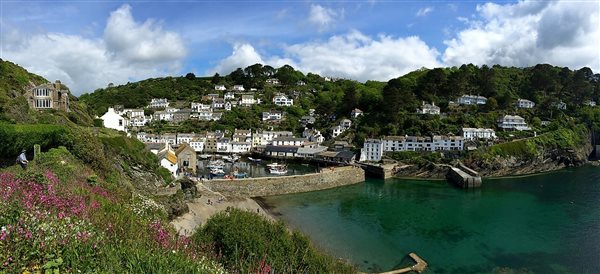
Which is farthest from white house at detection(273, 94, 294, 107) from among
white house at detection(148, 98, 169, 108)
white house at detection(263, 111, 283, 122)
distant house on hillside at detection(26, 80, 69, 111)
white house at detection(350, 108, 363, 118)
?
distant house on hillside at detection(26, 80, 69, 111)

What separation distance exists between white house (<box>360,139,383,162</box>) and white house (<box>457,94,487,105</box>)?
2833cm

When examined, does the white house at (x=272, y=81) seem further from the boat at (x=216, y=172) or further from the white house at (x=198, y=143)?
the boat at (x=216, y=172)

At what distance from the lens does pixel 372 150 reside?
5366cm

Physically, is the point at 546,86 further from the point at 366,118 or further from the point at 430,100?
the point at 366,118

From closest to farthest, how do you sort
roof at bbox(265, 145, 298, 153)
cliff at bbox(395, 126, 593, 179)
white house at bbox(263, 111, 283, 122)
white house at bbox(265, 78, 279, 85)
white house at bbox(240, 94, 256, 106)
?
cliff at bbox(395, 126, 593, 179), roof at bbox(265, 145, 298, 153), white house at bbox(263, 111, 283, 122), white house at bbox(240, 94, 256, 106), white house at bbox(265, 78, 279, 85)

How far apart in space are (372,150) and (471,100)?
30.9 m

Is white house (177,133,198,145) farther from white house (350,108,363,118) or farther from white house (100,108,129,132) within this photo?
white house (350,108,363,118)

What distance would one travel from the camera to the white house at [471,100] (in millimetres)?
71125

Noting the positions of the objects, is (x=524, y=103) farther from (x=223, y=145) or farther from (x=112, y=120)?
(x=112, y=120)

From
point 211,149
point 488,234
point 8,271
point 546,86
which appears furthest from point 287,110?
point 8,271

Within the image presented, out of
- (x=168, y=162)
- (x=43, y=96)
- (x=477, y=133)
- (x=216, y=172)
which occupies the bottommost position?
(x=216, y=172)

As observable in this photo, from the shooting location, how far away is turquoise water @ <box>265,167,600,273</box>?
19312 mm

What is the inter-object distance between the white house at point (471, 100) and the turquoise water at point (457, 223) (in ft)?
101

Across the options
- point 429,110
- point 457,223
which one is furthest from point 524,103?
point 457,223
